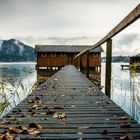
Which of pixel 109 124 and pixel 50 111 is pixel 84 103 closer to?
pixel 50 111

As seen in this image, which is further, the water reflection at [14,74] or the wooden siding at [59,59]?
the wooden siding at [59,59]

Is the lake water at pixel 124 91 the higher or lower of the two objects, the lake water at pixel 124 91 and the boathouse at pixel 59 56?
the lower

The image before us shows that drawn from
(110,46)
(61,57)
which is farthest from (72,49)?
(110,46)

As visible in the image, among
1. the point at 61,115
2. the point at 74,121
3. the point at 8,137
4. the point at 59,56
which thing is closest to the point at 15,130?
the point at 8,137

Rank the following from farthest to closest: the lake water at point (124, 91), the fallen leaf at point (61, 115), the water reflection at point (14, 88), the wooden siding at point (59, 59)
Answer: the wooden siding at point (59, 59) < the water reflection at point (14, 88) < the lake water at point (124, 91) < the fallen leaf at point (61, 115)

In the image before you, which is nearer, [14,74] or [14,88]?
[14,88]

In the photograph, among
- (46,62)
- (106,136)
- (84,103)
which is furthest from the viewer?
(46,62)

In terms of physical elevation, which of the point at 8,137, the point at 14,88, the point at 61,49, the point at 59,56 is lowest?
the point at 14,88

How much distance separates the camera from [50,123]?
4.30 m

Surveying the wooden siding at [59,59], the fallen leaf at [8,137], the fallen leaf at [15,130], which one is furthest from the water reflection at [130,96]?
the wooden siding at [59,59]

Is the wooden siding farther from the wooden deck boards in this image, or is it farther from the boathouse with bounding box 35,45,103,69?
the wooden deck boards

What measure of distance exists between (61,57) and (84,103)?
5331 centimetres

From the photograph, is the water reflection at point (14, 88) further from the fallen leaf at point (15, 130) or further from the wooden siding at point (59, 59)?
the wooden siding at point (59, 59)

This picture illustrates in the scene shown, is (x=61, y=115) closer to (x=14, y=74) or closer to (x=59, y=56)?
(x=14, y=74)
